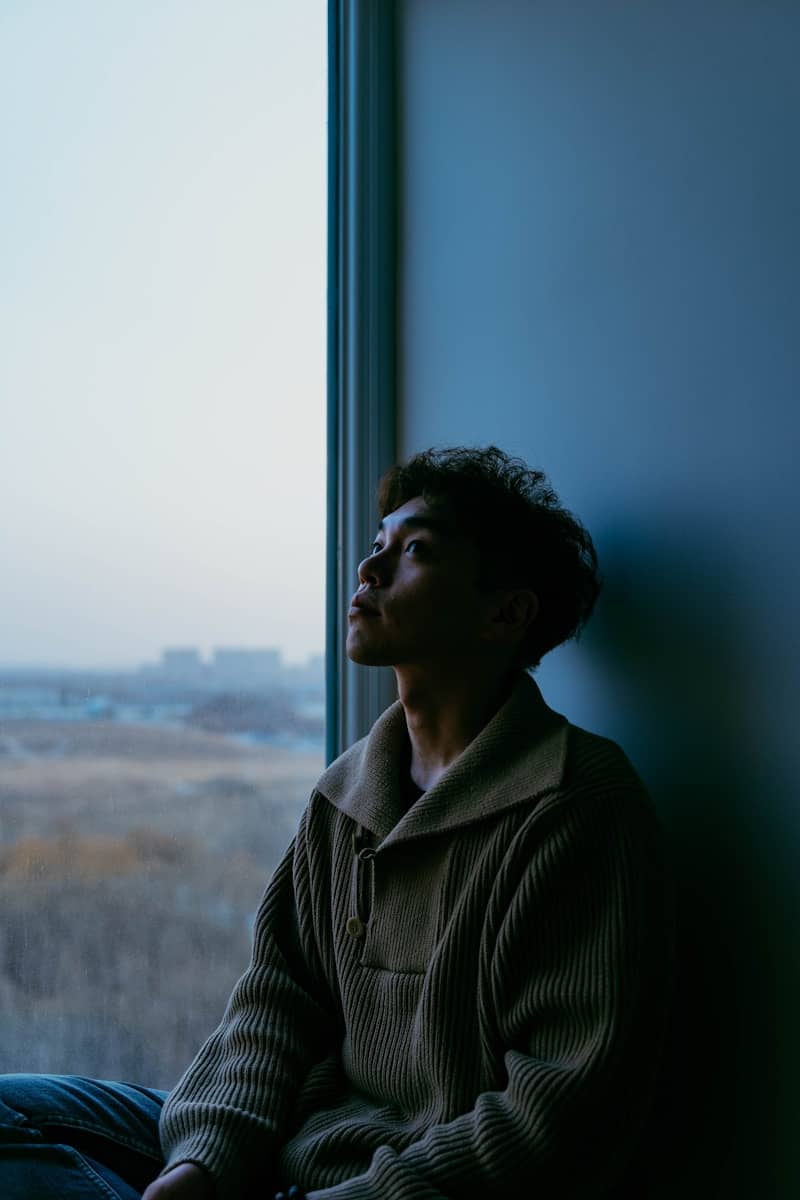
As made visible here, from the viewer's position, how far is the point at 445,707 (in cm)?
137

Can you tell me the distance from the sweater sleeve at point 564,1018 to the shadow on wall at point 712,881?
11 centimetres

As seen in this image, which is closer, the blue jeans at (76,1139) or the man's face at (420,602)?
the blue jeans at (76,1139)

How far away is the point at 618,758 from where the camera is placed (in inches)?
47.0

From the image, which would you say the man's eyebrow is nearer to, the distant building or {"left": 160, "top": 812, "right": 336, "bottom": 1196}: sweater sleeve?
{"left": 160, "top": 812, "right": 336, "bottom": 1196}: sweater sleeve

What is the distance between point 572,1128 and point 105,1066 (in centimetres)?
88

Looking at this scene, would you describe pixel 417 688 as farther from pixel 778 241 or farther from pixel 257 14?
pixel 257 14

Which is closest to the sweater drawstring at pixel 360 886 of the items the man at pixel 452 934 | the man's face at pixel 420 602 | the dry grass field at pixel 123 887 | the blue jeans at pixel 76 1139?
the man at pixel 452 934

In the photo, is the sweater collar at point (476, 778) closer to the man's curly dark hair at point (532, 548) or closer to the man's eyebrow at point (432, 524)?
A: the man's curly dark hair at point (532, 548)

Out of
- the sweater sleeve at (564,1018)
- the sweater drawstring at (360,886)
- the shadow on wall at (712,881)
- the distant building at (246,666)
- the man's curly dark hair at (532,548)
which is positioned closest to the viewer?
the sweater sleeve at (564,1018)

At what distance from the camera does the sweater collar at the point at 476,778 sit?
3.92 feet

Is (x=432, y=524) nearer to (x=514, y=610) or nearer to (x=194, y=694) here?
(x=514, y=610)

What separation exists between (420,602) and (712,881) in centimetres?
46

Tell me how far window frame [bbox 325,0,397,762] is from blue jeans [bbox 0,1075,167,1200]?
695 mm

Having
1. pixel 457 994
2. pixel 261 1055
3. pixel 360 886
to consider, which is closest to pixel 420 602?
pixel 360 886
